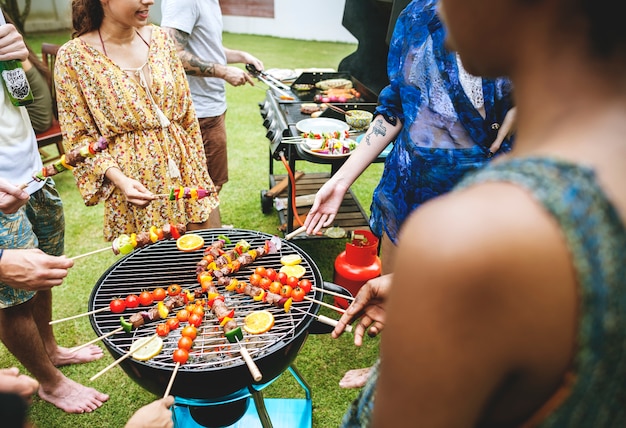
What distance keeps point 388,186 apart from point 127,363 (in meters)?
1.79

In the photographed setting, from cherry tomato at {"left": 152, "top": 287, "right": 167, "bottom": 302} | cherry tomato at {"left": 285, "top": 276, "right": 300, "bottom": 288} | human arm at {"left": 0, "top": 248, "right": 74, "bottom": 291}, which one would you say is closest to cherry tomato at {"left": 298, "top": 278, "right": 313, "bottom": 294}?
cherry tomato at {"left": 285, "top": 276, "right": 300, "bottom": 288}

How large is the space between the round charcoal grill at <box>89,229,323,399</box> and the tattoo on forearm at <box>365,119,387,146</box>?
0.85 m

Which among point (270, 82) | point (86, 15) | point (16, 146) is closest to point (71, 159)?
point (16, 146)

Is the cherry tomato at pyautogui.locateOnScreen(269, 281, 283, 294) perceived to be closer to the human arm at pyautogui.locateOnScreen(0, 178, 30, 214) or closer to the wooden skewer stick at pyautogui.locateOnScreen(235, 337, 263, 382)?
the wooden skewer stick at pyautogui.locateOnScreen(235, 337, 263, 382)

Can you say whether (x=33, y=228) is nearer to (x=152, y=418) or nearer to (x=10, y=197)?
(x=10, y=197)

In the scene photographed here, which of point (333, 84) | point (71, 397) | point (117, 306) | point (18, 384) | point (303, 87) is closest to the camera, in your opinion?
point (18, 384)

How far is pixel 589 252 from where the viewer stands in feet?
1.88

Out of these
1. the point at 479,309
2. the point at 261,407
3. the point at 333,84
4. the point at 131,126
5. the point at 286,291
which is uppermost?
the point at 479,309

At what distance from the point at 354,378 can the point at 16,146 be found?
2795mm

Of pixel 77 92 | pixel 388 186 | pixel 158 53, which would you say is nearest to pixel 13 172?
pixel 77 92

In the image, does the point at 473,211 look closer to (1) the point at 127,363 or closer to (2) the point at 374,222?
(1) the point at 127,363

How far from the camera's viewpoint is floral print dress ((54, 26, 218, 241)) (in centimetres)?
276

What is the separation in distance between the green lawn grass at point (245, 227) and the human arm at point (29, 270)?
153cm

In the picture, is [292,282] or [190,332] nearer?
[190,332]
